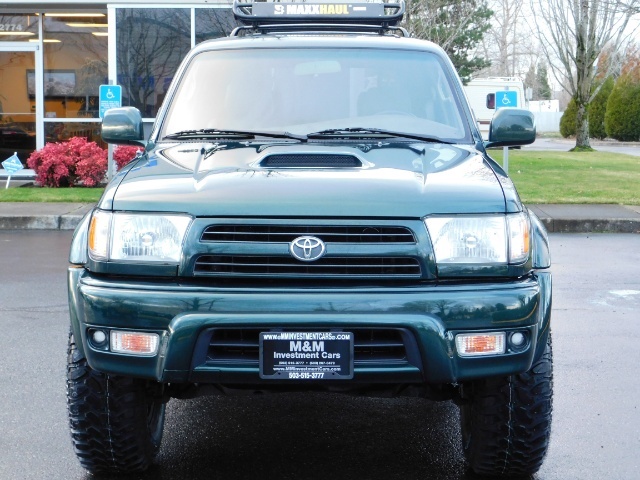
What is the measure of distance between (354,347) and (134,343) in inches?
30.8

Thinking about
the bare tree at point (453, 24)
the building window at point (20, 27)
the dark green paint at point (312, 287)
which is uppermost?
the bare tree at point (453, 24)

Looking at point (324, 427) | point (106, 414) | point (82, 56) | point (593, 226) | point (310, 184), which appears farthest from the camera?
point (82, 56)

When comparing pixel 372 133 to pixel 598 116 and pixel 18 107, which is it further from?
pixel 598 116

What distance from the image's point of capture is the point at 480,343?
360 cm

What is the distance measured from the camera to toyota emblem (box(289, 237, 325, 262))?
11.9 feet

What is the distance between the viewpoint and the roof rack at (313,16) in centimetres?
596

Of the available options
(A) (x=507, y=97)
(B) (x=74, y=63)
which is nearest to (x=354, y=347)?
(A) (x=507, y=97)

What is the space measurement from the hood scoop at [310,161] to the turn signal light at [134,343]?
0.86 meters

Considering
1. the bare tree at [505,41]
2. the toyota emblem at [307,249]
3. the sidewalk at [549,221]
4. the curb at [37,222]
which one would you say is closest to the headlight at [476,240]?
the toyota emblem at [307,249]

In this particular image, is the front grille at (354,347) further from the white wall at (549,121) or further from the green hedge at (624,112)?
the white wall at (549,121)

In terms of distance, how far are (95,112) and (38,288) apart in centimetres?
1105

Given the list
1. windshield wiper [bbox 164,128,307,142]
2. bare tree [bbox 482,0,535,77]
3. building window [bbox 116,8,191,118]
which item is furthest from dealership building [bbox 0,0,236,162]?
bare tree [bbox 482,0,535,77]

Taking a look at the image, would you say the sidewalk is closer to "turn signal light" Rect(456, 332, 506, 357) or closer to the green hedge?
"turn signal light" Rect(456, 332, 506, 357)

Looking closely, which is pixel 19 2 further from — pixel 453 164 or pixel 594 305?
pixel 453 164
